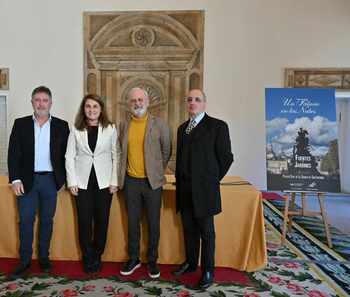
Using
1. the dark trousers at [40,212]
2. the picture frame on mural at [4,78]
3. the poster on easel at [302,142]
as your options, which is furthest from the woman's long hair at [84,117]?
the picture frame on mural at [4,78]

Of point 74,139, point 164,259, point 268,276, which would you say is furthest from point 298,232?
point 74,139

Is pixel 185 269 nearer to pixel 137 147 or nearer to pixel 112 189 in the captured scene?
pixel 112 189

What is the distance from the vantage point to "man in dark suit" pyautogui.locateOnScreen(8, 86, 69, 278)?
2.29 m

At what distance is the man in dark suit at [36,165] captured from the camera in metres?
2.29

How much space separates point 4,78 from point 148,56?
2.63m

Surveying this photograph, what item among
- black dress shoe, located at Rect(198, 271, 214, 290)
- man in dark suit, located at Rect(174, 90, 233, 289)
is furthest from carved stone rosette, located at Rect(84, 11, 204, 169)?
black dress shoe, located at Rect(198, 271, 214, 290)

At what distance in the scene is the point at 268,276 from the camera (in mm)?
2451

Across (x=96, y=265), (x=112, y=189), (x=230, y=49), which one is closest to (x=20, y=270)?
(x=96, y=265)

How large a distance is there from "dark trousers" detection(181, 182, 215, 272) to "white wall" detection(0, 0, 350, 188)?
337 cm

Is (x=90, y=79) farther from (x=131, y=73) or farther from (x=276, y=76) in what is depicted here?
(x=276, y=76)

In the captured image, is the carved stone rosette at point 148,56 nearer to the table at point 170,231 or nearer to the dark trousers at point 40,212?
the table at point 170,231

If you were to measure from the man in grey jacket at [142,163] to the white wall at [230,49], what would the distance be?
3.30 metres

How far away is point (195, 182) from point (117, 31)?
413 cm

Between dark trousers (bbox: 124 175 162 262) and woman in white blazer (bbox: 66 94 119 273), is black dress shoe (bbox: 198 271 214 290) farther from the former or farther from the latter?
woman in white blazer (bbox: 66 94 119 273)
